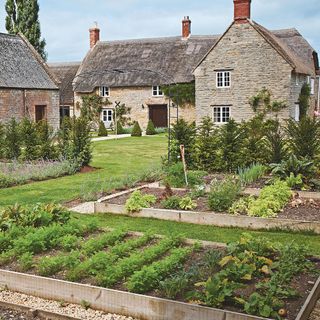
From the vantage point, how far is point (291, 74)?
3031cm

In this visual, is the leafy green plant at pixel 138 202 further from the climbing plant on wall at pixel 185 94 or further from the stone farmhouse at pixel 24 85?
the climbing plant on wall at pixel 185 94

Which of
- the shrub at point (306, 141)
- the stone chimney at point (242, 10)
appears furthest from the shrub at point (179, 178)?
the stone chimney at point (242, 10)

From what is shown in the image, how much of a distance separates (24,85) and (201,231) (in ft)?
75.9

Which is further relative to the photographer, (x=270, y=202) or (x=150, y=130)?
(x=150, y=130)

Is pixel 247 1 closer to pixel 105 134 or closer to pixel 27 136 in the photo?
pixel 105 134

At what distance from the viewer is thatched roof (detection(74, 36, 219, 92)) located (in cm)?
3872

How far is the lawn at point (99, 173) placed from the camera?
489 inches

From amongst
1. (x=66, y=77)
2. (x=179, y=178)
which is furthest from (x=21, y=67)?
(x=179, y=178)

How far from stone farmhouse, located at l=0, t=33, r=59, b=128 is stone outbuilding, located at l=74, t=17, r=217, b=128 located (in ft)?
23.4

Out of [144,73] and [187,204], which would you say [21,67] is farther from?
[187,204]

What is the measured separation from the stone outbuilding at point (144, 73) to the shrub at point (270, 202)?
27672mm

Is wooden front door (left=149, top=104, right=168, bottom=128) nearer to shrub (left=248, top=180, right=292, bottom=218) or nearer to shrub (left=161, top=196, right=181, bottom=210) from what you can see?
shrub (left=248, top=180, right=292, bottom=218)

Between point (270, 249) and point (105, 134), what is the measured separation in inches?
1124

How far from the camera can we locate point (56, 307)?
5.63 meters
